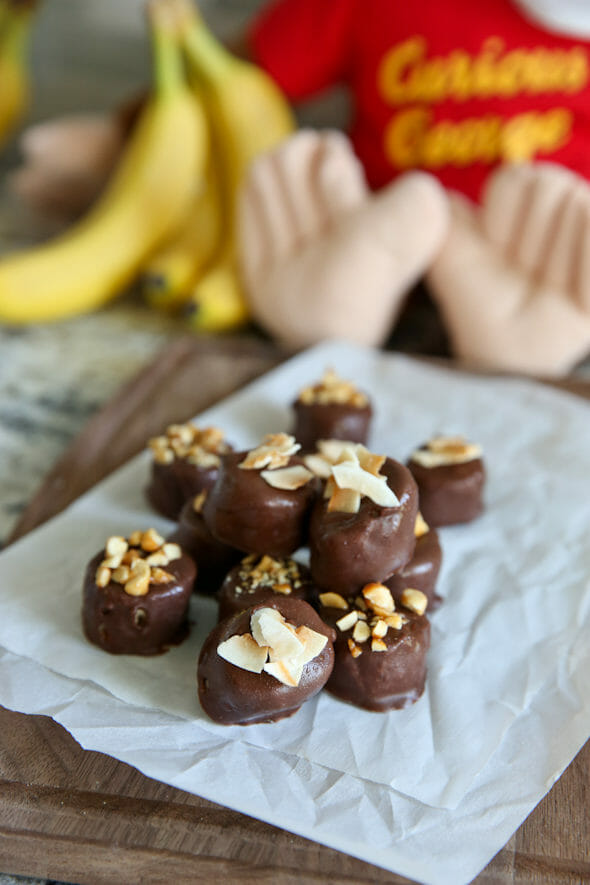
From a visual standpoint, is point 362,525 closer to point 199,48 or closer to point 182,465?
point 182,465

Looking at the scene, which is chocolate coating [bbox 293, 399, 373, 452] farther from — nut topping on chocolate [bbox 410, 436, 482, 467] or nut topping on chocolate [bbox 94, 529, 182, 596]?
nut topping on chocolate [bbox 94, 529, 182, 596]

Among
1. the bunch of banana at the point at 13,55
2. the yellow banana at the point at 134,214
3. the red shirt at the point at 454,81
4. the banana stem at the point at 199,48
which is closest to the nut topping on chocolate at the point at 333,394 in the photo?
the red shirt at the point at 454,81

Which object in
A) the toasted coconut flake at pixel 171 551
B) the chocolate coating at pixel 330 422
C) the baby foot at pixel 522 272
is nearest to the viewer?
the toasted coconut flake at pixel 171 551

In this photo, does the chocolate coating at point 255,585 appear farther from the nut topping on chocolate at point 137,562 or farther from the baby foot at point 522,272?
the baby foot at point 522,272

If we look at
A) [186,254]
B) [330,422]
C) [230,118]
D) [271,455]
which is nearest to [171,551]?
[271,455]

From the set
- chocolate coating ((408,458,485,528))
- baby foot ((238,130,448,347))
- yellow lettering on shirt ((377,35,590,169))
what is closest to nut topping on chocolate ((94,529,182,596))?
chocolate coating ((408,458,485,528))

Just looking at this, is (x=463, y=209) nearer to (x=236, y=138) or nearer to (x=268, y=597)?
(x=236, y=138)
